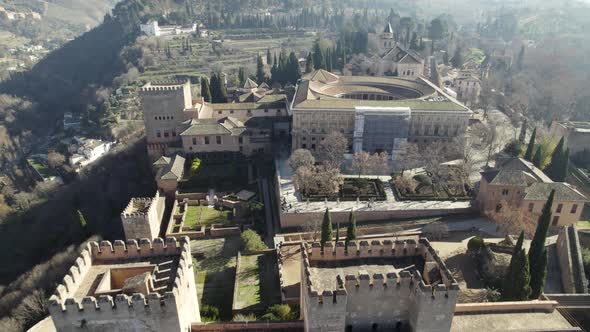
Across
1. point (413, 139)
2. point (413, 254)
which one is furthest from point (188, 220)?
point (413, 139)

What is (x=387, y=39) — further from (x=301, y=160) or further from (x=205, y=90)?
(x=301, y=160)

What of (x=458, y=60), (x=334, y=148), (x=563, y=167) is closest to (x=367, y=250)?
(x=334, y=148)

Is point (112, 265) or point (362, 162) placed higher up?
point (112, 265)

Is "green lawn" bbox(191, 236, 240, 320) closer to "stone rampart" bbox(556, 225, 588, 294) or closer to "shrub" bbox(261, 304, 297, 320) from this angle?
"shrub" bbox(261, 304, 297, 320)

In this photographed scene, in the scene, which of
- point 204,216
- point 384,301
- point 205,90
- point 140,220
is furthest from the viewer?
point 205,90

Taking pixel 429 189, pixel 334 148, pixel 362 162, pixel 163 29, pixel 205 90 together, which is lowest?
pixel 429 189

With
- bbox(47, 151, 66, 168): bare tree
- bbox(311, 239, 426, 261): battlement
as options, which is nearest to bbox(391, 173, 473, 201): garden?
bbox(311, 239, 426, 261): battlement

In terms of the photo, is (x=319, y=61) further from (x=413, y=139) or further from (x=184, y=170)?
(x=184, y=170)
